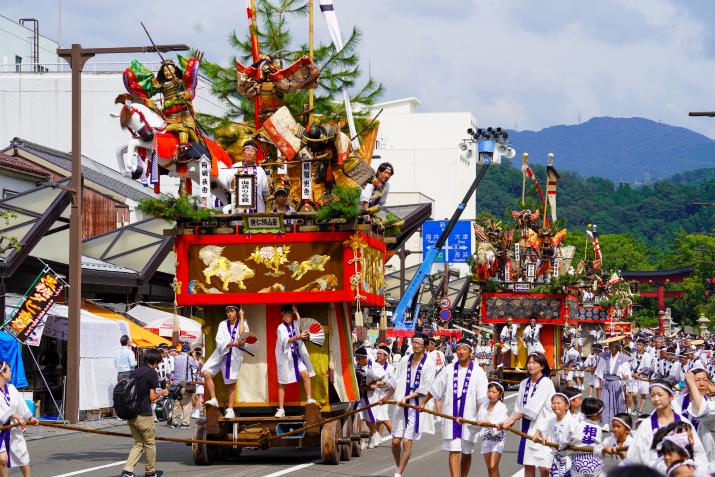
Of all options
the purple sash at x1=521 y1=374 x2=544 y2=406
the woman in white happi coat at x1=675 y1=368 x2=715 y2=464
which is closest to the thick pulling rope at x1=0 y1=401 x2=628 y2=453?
the purple sash at x1=521 y1=374 x2=544 y2=406

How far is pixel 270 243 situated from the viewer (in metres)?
18.6

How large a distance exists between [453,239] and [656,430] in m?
45.8

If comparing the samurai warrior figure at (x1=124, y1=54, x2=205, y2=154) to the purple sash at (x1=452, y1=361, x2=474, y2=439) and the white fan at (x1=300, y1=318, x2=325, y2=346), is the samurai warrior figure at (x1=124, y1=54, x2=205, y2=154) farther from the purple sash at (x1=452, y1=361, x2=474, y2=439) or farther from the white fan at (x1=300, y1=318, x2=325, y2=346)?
the purple sash at (x1=452, y1=361, x2=474, y2=439)

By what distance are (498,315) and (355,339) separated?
1923 cm

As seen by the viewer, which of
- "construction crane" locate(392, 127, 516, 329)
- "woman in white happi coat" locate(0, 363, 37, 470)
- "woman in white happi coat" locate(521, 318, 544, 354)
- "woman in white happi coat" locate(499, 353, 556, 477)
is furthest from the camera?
"construction crane" locate(392, 127, 516, 329)

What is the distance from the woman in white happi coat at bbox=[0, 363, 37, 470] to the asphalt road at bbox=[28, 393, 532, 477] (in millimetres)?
2876

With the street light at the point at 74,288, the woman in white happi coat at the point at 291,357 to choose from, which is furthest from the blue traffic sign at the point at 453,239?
the woman in white happi coat at the point at 291,357

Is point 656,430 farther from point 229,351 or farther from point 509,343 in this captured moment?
point 509,343

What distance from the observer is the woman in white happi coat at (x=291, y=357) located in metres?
18.2

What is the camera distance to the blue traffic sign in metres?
53.6

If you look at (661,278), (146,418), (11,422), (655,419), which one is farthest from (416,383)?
(661,278)

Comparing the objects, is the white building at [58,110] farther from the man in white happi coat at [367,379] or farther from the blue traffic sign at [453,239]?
the man in white happi coat at [367,379]

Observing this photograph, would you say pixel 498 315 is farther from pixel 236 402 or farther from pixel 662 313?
pixel 662 313

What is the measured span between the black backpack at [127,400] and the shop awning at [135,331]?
1290cm
